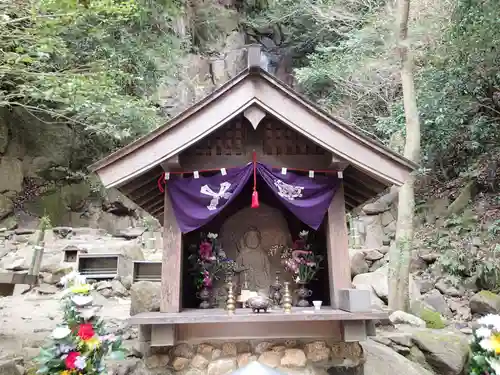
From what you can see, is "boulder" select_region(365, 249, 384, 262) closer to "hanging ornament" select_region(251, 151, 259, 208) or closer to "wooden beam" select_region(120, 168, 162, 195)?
"hanging ornament" select_region(251, 151, 259, 208)

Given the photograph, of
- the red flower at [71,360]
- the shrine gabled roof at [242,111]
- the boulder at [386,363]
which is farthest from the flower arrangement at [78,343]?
the boulder at [386,363]

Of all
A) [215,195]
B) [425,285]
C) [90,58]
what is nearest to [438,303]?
[425,285]

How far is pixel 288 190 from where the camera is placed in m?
4.29

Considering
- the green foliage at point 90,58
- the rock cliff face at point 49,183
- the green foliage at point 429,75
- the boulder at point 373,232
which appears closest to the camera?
the green foliage at point 90,58

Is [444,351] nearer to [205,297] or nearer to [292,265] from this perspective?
[292,265]

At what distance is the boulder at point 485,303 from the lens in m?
7.93

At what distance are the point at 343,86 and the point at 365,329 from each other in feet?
36.9

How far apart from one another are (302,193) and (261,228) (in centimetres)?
133

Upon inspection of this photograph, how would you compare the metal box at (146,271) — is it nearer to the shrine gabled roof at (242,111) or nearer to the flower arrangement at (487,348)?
the shrine gabled roof at (242,111)

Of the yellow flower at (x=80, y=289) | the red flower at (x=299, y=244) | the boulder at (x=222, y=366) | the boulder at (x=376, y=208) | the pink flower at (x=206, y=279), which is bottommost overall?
the boulder at (x=222, y=366)

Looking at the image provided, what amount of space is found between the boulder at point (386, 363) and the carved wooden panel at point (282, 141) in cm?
303

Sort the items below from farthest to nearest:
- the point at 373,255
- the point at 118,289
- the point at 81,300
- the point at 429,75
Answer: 1. the point at 373,255
2. the point at 118,289
3. the point at 429,75
4. the point at 81,300

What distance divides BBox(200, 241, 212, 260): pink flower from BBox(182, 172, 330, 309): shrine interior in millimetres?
321

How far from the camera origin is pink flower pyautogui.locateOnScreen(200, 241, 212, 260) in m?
4.86
